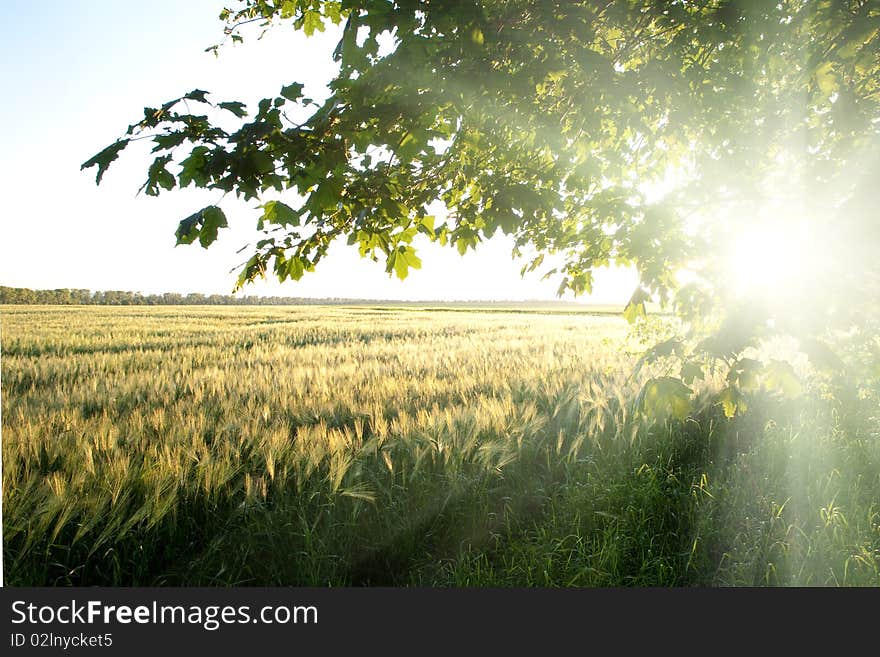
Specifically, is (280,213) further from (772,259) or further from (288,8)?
(288,8)

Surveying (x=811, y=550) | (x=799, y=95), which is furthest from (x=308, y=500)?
(x=799, y=95)

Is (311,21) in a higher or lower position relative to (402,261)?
higher

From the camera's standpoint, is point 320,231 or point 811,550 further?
point 320,231

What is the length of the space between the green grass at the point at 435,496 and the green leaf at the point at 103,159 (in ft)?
5.71

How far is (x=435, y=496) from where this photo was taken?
3.03 meters

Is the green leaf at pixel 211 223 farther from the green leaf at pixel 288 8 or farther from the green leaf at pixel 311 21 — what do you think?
the green leaf at pixel 288 8

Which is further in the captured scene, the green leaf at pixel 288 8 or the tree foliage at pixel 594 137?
the green leaf at pixel 288 8

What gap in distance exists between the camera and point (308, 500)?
109 inches

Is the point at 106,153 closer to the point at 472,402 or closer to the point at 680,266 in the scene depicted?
the point at 680,266

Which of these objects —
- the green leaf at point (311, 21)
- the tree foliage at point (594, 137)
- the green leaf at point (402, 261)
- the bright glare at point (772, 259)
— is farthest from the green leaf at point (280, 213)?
the bright glare at point (772, 259)

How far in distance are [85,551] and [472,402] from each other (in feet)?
10.7

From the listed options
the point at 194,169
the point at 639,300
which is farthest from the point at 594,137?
the point at 194,169

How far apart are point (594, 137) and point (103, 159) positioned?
2.77 meters

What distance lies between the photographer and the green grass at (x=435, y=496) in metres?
2.44
